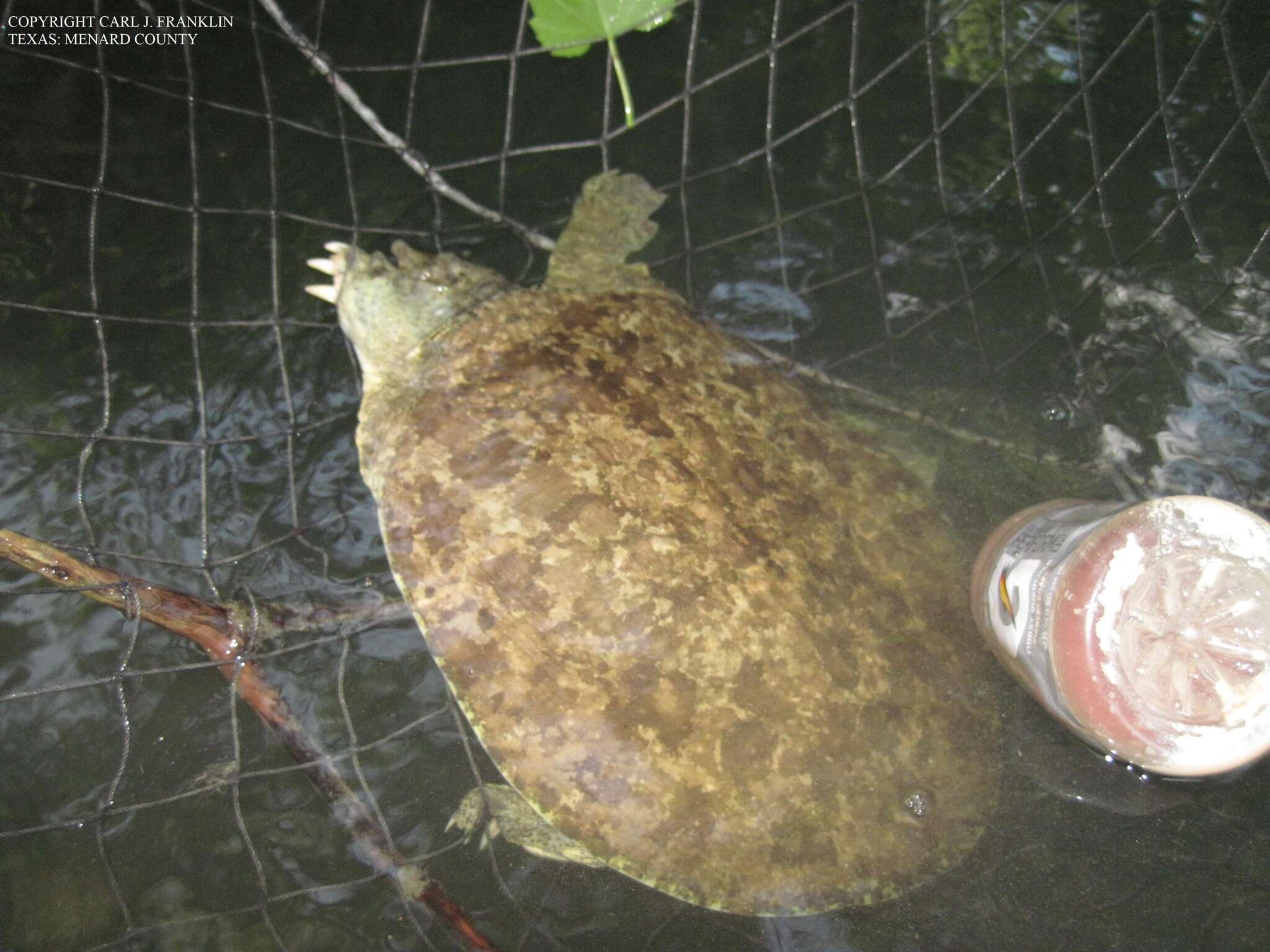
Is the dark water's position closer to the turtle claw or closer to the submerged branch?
the submerged branch

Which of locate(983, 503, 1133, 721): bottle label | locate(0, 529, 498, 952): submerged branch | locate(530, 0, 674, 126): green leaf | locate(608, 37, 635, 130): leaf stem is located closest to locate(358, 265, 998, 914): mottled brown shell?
locate(983, 503, 1133, 721): bottle label

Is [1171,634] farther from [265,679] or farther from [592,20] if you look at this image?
[592,20]

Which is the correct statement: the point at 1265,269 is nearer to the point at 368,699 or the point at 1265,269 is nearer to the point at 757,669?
the point at 757,669

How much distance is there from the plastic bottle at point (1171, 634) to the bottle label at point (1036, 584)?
0.05 meters

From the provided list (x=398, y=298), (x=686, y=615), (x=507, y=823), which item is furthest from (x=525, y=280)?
(x=507, y=823)

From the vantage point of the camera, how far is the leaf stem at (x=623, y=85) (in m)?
3.02

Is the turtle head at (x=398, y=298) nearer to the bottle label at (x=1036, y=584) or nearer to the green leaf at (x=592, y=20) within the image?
the green leaf at (x=592, y=20)

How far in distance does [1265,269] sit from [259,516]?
3479mm

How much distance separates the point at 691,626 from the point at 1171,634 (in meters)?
1.06

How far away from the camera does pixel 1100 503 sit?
226 centimetres

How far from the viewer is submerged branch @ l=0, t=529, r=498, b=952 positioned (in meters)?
2.26

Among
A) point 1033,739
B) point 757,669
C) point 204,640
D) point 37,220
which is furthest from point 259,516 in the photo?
point 1033,739

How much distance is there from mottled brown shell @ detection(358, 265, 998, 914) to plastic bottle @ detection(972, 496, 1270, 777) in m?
0.35

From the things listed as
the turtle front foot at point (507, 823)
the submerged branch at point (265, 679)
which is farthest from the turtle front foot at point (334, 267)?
the turtle front foot at point (507, 823)
